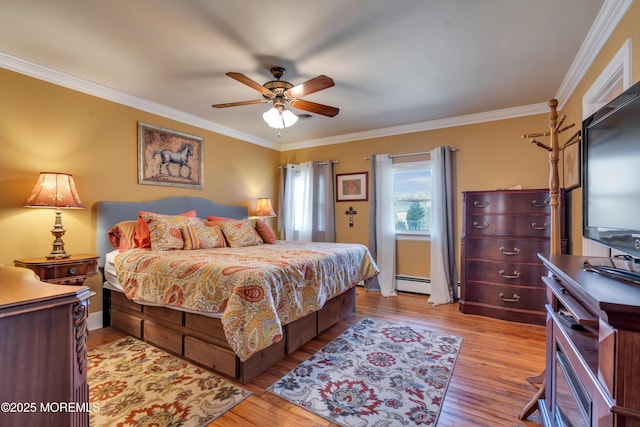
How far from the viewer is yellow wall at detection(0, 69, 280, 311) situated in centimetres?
245

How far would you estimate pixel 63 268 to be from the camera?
2.38 metres

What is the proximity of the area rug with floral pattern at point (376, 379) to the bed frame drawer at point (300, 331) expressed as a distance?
171 millimetres

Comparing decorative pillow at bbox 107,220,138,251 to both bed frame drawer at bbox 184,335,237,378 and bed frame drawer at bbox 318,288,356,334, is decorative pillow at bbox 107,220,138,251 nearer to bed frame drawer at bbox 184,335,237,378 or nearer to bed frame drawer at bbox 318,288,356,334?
bed frame drawer at bbox 184,335,237,378

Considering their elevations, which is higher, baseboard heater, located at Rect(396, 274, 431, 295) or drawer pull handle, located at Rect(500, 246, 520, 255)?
drawer pull handle, located at Rect(500, 246, 520, 255)

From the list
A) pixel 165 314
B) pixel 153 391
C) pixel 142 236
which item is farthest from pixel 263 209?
pixel 153 391

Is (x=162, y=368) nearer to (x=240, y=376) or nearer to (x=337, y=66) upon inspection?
(x=240, y=376)

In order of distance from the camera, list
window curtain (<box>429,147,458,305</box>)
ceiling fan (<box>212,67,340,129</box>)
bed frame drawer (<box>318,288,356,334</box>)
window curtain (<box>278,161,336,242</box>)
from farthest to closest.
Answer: window curtain (<box>278,161,336,242</box>)
window curtain (<box>429,147,458,305</box>)
bed frame drawer (<box>318,288,356,334</box>)
ceiling fan (<box>212,67,340,129</box>)

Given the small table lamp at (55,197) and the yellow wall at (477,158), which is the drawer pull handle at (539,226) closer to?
the yellow wall at (477,158)

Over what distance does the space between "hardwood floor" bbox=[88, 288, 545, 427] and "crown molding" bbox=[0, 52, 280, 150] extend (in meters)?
2.40

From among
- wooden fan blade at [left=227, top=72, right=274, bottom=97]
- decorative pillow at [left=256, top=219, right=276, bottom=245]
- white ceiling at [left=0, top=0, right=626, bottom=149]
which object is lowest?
decorative pillow at [left=256, top=219, right=276, bottom=245]

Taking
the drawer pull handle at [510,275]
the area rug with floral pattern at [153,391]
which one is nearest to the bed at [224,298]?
the area rug with floral pattern at [153,391]

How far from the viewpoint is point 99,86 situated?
2943 millimetres

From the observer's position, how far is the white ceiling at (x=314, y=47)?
1.84 metres

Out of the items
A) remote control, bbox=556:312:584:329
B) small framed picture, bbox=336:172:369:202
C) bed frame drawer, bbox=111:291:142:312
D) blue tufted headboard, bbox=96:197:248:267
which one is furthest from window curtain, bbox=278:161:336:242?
remote control, bbox=556:312:584:329
